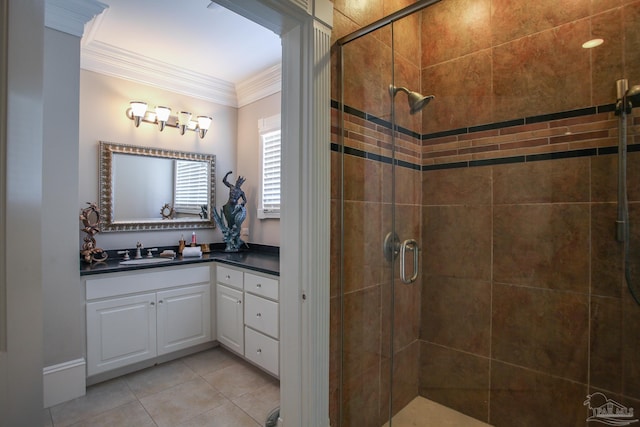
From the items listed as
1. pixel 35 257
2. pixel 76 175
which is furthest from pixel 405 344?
pixel 76 175

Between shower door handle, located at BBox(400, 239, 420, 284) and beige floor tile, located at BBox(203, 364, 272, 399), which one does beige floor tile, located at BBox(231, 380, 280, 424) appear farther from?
shower door handle, located at BBox(400, 239, 420, 284)

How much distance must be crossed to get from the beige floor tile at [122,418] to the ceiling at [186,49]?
267 centimetres

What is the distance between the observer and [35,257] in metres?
0.70

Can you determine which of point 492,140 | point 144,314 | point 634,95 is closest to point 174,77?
point 144,314

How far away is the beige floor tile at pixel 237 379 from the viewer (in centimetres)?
227

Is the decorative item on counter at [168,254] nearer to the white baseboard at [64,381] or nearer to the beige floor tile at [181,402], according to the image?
the white baseboard at [64,381]

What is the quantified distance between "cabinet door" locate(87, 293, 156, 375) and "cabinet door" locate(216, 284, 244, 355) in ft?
1.74

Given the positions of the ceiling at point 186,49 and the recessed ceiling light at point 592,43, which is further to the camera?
the ceiling at point 186,49

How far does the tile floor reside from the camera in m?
1.93

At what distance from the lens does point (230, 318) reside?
9.00 feet

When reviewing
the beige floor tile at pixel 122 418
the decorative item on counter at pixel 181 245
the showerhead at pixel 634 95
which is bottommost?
the beige floor tile at pixel 122 418

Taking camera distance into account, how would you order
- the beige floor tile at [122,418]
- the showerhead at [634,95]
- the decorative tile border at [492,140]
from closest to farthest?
the showerhead at [634,95], the decorative tile border at [492,140], the beige floor tile at [122,418]

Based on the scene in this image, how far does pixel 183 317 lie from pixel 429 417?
2.03 metres

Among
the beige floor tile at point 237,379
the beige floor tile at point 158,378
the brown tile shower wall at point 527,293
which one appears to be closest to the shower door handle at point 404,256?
the brown tile shower wall at point 527,293
